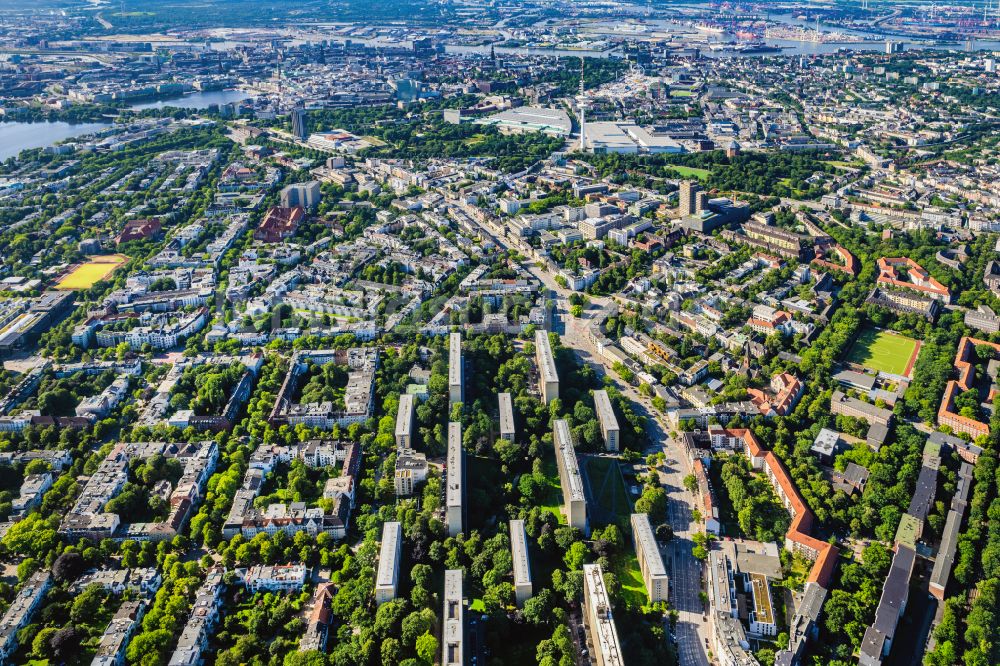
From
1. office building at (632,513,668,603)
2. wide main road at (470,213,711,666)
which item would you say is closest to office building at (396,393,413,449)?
office building at (632,513,668,603)

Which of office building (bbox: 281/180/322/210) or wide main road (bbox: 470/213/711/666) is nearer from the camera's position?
wide main road (bbox: 470/213/711/666)

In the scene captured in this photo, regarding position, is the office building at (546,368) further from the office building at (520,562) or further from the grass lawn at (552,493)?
the office building at (520,562)

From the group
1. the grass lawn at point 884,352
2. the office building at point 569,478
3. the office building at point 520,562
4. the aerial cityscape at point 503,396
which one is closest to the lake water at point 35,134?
the aerial cityscape at point 503,396

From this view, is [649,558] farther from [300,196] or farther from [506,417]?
[300,196]

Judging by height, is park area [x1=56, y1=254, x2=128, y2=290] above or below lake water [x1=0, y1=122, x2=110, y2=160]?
below

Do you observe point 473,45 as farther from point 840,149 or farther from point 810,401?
point 810,401

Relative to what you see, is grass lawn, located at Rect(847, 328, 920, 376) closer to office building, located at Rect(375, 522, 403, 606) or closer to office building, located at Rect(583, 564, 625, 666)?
office building, located at Rect(583, 564, 625, 666)

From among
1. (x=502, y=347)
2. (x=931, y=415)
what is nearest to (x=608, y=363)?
(x=502, y=347)

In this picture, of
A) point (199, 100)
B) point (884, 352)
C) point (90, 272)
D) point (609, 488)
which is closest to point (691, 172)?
point (884, 352)
